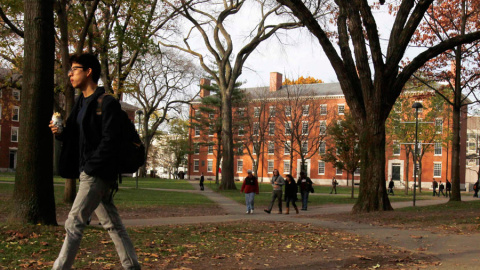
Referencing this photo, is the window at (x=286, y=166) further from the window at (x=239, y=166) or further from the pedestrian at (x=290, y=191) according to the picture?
the pedestrian at (x=290, y=191)

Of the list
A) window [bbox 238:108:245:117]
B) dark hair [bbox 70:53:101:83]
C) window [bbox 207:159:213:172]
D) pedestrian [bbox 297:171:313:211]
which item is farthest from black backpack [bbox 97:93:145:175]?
window [bbox 207:159:213:172]

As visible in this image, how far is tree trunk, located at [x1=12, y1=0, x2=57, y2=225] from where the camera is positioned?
25.7 feet

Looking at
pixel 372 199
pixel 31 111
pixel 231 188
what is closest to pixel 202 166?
pixel 231 188

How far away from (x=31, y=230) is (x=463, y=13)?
25374mm

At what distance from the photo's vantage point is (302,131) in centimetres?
6119

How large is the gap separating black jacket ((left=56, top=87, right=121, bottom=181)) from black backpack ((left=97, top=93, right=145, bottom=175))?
47 millimetres

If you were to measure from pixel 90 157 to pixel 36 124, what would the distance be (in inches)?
159

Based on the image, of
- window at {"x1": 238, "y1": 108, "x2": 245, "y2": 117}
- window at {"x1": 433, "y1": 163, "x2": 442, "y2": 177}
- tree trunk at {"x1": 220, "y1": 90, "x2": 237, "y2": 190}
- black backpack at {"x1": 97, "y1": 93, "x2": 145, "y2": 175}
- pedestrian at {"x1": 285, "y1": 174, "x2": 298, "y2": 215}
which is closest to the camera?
black backpack at {"x1": 97, "y1": 93, "x2": 145, "y2": 175}

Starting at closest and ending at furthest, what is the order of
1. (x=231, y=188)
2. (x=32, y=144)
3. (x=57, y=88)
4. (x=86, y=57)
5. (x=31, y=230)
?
(x=86, y=57) < (x=31, y=230) < (x=32, y=144) < (x=57, y=88) < (x=231, y=188)

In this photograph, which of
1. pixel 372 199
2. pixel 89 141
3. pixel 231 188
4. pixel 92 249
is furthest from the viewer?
pixel 231 188

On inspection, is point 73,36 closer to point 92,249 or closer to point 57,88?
point 57,88

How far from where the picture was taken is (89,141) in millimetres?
4441

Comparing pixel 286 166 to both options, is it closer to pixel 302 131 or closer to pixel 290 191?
pixel 302 131

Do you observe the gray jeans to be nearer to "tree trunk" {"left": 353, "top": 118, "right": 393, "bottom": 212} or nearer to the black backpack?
the black backpack
